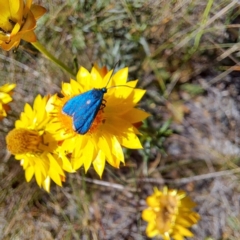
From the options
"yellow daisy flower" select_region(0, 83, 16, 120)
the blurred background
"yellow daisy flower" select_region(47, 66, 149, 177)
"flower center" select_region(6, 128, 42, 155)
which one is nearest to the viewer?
"yellow daisy flower" select_region(47, 66, 149, 177)

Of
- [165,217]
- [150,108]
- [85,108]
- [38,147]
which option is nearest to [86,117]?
[85,108]

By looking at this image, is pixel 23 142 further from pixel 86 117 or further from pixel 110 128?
pixel 86 117

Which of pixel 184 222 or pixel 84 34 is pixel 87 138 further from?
pixel 84 34

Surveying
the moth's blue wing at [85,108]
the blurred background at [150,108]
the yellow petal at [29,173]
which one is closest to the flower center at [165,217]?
the blurred background at [150,108]

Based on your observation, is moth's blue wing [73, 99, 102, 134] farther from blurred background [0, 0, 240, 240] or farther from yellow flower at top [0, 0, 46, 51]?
blurred background [0, 0, 240, 240]

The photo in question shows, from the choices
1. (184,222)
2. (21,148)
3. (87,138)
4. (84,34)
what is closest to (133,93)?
(87,138)

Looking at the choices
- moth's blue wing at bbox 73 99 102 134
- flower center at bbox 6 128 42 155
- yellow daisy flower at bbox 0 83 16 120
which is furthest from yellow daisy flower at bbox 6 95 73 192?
moth's blue wing at bbox 73 99 102 134
